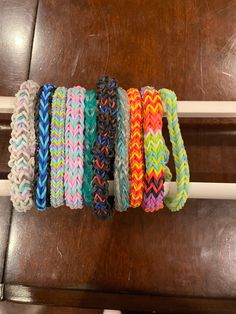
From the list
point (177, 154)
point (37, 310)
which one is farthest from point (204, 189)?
point (37, 310)

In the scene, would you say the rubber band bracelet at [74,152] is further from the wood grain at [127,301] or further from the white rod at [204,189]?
the wood grain at [127,301]

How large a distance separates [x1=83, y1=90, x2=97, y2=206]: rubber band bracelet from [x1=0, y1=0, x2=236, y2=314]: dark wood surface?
17 centimetres

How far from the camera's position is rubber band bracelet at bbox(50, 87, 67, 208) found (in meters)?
0.47

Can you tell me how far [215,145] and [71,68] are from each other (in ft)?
1.09

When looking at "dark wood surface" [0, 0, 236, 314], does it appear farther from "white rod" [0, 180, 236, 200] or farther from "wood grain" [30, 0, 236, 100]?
"white rod" [0, 180, 236, 200]

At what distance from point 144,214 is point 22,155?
27 centimetres

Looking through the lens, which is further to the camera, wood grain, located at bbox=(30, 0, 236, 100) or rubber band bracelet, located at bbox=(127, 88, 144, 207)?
wood grain, located at bbox=(30, 0, 236, 100)

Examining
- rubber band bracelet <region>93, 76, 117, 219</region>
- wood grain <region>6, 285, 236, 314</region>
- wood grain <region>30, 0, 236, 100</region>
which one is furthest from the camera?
wood grain <region>30, 0, 236, 100</region>

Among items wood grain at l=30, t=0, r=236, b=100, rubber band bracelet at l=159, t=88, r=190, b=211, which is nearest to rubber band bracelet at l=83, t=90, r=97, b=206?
rubber band bracelet at l=159, t=88, r=190, b=211

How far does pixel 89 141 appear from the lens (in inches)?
19.0

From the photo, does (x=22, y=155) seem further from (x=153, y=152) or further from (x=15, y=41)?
(x=15, y=41)

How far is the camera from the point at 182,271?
0.60 metres

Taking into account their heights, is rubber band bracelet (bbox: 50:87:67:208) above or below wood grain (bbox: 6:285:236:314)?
above

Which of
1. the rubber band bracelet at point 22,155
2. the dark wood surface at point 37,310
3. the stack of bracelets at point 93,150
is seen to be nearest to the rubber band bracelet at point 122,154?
the stack of bracelets at point 93,150
